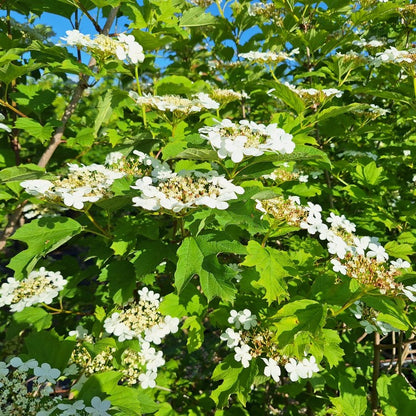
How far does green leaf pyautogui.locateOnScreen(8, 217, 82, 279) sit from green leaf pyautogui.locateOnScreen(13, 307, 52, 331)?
0.66 meters

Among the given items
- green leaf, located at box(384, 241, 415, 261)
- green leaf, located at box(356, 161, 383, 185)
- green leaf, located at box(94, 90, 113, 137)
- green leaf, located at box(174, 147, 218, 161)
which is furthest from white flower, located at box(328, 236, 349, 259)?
green leaf, located at box(94, 90, 113, 137)

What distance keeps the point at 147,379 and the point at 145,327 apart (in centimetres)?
33

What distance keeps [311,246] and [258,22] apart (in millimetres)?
2483

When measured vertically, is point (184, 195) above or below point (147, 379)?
above

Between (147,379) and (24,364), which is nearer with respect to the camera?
(24,364)

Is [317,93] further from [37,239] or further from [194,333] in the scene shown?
[37,239]

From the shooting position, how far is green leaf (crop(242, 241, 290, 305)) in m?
1.61

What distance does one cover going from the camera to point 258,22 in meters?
3.41

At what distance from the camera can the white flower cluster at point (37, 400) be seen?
1317 millimetres

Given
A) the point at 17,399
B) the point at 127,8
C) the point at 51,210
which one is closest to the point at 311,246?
the point at 17,399

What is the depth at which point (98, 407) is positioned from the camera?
4.34 ft

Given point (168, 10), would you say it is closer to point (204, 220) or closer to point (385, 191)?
point (204, 220)

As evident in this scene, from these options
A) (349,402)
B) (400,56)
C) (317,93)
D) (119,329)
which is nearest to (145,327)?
(119,329)

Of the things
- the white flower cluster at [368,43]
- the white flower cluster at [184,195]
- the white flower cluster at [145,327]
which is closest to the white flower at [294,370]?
the white flower cluster at [145,327]
